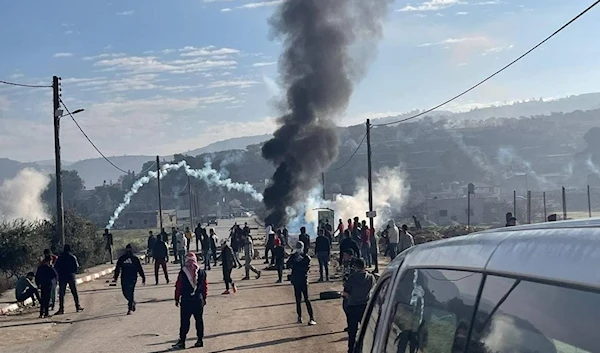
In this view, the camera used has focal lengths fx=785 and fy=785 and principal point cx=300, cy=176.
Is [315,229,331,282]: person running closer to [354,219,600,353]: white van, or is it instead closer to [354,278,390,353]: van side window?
[354,278,390,353]: van side window

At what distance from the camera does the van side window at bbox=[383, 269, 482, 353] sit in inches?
113

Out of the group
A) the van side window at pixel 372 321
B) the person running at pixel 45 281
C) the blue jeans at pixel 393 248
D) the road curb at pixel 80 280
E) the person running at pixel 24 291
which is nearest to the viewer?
the van side window at pixel 372 321

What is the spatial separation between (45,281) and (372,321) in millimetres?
15233

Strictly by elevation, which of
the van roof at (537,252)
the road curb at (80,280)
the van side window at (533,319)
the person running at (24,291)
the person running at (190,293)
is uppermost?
the van roof at (537,252)

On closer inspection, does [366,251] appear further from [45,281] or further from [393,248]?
[45,281]

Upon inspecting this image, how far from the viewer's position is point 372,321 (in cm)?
453

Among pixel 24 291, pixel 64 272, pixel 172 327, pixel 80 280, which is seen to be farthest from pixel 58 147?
pixel 172 327

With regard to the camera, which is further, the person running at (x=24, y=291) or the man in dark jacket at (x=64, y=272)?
the person running at (x=24, y=291)

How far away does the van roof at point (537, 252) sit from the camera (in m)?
2.05

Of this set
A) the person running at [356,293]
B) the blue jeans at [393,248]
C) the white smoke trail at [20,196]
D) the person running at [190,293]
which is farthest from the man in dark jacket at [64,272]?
the white smoke trail at [20,196]

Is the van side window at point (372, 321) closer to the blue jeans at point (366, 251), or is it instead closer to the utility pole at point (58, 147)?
the blue jeans at point (366, 251)

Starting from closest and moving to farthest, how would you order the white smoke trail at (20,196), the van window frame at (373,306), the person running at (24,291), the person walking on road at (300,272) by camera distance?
1. the van window frame at (373,306)
2. the person walking on road at (300,272)
3. the person running at (24,291)
4. the white smoke trail at (20,196)

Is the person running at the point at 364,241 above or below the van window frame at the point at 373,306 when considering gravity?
below

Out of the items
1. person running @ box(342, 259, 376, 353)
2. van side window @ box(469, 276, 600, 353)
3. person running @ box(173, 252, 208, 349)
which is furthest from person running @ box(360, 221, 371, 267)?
van side window @ box(469, 276, 600, 353)
